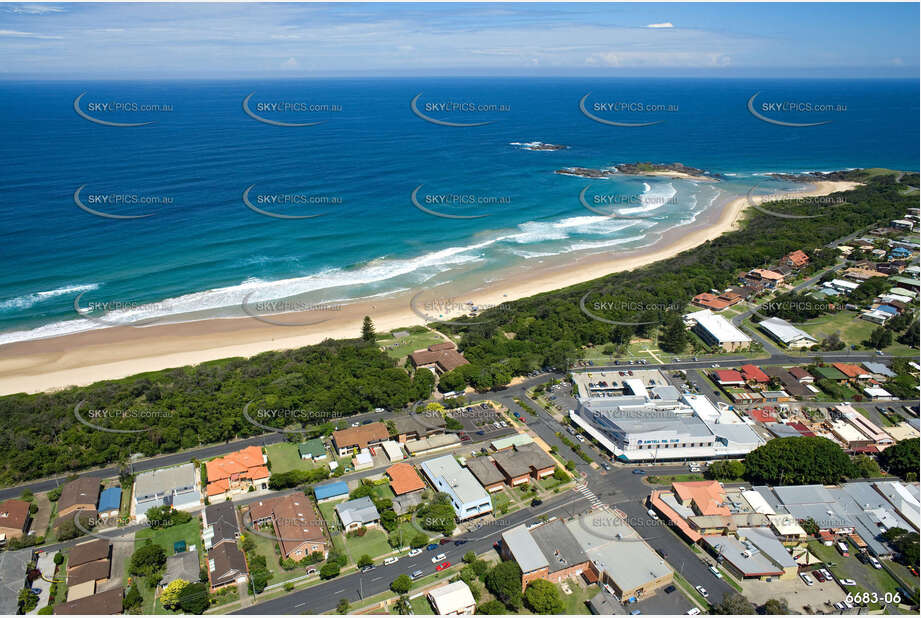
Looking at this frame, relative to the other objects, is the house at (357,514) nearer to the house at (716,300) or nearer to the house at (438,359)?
the house at (438,359)

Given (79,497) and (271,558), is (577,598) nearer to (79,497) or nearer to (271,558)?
(271,558)

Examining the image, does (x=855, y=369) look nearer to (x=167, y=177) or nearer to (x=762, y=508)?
(x=762, y=508)

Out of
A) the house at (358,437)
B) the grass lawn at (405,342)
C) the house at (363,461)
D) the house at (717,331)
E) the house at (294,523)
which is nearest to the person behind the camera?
the house at (294,523)

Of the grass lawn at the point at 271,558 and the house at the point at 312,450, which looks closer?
the grass lawn at the point at 271,558

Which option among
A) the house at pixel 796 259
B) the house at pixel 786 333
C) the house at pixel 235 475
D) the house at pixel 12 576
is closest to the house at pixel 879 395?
the house at pixel 786 333

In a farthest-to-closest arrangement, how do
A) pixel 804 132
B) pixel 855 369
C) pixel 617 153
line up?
pixel 804 132 < pixel 617 153 < pixel 855 369

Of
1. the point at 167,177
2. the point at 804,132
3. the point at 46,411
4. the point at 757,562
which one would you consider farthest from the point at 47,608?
the point at 804,132

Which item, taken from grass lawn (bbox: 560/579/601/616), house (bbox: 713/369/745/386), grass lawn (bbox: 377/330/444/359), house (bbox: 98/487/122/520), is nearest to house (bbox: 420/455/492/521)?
grass lawn (bbox: 560/579/601/616)

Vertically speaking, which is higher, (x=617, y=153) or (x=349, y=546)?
(x=617, y=153)
